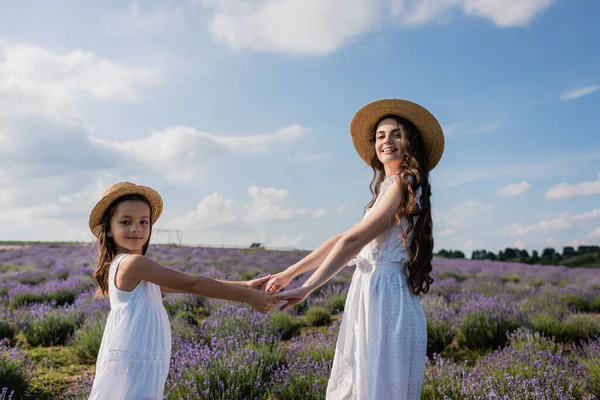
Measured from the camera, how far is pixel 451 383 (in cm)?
397

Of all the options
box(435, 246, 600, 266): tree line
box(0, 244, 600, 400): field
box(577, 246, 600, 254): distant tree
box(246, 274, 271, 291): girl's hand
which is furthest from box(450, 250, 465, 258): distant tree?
box(246, 274, 271, 291): girl's hand

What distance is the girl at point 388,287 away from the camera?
2.47 m

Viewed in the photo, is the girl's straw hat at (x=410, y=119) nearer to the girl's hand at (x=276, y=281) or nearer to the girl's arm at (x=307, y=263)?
the girl's arm at (x=307, y=263)

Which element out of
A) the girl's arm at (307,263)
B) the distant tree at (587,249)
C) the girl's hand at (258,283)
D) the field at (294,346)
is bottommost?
the field at (294,346)

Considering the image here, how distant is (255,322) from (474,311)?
2.62 metres

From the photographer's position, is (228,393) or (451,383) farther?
(451,383)

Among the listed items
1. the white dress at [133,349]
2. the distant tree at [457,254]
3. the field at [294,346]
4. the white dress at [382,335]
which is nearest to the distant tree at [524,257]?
the distant tree at [457,254]

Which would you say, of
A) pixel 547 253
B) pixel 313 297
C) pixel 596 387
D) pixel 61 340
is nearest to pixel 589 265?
pixel 547 253

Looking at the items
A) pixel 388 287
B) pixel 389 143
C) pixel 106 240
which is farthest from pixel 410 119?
pixel 106 240

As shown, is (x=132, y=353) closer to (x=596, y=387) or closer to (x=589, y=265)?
(x=596, y=387)

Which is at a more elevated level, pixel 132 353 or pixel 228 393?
pixel 132 353

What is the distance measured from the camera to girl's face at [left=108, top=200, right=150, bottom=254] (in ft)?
9.45

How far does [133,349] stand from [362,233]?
127 cm

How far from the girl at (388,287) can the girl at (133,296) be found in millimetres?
569
